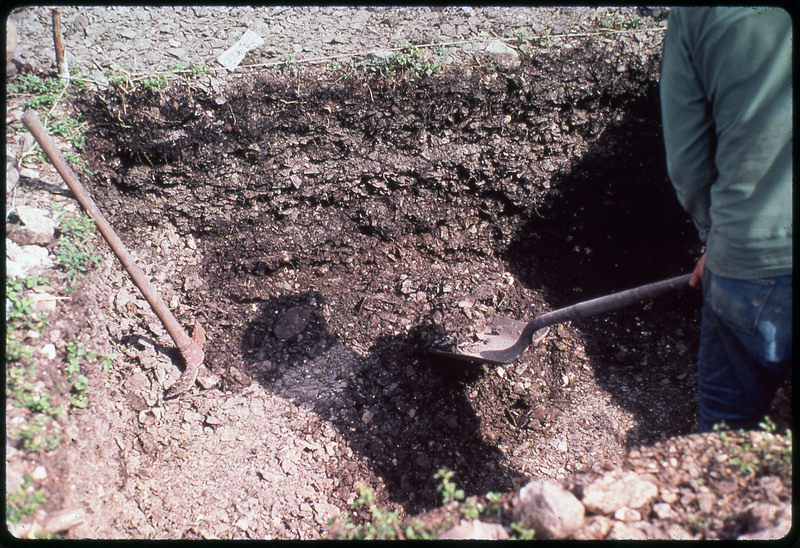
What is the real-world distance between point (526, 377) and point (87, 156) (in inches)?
122

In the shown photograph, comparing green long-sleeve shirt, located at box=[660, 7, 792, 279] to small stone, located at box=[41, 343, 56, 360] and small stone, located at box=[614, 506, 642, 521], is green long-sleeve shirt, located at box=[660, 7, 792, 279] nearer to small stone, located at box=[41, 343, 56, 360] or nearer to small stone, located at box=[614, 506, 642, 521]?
small stone, located at box=[614, 506, 642, 521]

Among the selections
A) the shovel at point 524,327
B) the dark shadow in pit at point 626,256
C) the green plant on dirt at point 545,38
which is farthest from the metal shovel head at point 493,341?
the green plant on dirt at point 545,38

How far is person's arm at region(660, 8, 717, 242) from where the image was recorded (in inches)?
59.1

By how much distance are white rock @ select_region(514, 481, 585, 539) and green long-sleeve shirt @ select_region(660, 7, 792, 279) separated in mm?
955

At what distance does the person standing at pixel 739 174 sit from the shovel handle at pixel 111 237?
267 centimetres

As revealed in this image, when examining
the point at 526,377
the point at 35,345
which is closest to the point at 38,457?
the point at 35,345

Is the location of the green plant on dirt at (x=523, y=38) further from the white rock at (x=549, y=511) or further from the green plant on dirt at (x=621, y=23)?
the white rock at (x=549, y=511)

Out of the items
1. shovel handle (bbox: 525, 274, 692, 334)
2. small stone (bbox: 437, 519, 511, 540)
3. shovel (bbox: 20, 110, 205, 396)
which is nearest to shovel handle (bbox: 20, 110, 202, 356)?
shovel (bbox: 20, 110, 205, 396)

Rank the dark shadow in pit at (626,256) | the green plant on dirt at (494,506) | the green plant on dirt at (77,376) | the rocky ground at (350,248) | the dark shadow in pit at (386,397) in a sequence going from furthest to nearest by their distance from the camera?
the dark shadow in pit at (626,256) → the dark shadow in pit at (386,397) → the rocky ground at (350,248) → the green plant on dirt at (77,376) → the green plant on dirt at (494,506)

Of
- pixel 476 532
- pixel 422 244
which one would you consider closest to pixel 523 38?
pixel 422 244

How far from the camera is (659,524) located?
140 cm

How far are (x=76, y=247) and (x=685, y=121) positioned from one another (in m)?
2.89

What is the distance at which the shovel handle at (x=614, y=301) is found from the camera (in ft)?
6.28

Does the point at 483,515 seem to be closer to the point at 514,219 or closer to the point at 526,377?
the point at 526,377
